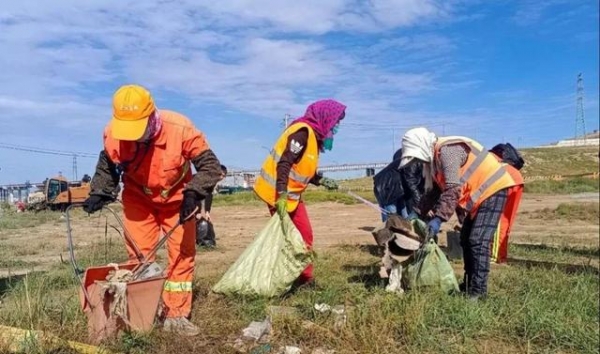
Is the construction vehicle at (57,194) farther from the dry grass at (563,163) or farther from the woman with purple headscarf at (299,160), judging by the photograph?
the woman with purple headscarf at (299,160)

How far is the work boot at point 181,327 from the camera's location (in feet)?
11.5

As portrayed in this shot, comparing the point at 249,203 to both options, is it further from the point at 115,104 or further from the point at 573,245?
the point at 115,104

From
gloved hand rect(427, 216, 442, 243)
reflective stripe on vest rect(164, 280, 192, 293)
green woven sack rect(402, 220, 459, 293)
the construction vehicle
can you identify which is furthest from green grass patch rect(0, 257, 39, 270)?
the construction vehicle

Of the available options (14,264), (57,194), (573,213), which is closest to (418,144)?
(14,264)

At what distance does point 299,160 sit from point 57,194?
21496 millimetres

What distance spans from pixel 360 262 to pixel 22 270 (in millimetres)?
3650

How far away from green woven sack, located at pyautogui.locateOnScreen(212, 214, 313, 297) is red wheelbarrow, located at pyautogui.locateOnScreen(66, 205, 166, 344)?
36.0 inches

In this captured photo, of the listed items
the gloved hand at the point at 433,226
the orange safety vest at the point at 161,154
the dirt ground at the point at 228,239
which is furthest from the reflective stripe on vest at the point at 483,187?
the dirt ground at the point at 228,239

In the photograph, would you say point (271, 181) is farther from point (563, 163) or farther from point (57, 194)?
point (57, 194)

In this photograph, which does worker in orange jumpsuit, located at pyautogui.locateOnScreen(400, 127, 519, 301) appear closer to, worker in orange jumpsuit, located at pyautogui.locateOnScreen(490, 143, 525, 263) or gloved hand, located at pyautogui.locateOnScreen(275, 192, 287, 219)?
gloved hand, located at pyautogui.locateOnScreen(275, 192, 287, 219)

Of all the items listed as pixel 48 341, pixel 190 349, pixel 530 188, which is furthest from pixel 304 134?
pixel 530 188

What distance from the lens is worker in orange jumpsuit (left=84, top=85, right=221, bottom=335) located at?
11.3 feet

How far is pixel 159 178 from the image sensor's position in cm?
365

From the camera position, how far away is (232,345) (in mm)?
3338
